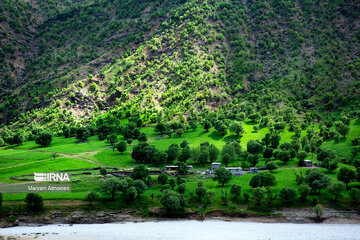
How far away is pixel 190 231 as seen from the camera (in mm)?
91750

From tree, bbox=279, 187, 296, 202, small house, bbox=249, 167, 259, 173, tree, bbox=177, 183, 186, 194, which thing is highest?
small house, bbox=249, 167, 259, 173

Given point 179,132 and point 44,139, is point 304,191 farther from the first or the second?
point 44,139

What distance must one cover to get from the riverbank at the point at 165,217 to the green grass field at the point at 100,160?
4.48 meters

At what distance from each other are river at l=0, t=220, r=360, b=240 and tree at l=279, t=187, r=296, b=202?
927 cm

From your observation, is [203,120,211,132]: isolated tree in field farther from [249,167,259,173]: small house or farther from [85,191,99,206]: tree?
[85,191,99,206]: tree

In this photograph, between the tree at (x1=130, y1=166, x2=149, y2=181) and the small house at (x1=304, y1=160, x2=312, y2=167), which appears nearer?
the tree at (x1=130, y1=166, x2=149, y2=181)

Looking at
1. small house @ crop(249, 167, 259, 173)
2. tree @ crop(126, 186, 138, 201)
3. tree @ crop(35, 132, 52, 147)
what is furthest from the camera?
tree @ crop(35, 132, 52, 147)

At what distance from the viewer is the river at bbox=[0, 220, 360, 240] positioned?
287 feet

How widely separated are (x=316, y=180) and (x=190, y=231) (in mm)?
46899

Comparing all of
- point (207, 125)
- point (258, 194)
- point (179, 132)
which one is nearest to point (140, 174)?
point (258, 194)

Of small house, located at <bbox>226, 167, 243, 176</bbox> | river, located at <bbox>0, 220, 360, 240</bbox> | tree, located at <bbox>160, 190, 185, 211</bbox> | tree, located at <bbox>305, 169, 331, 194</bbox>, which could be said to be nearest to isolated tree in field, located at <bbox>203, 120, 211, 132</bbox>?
small house, located at <bbox>226, 167, 243, 176</bbox>

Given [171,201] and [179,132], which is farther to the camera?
[179,132]

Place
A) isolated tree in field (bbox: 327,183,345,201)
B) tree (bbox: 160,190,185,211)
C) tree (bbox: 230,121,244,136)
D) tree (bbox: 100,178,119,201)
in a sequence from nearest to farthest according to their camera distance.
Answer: tree (bbox: 160,190,185,211), isolated tree in field (bbox: 327,183,345,201), tree (bbox: 100,178,119,201), tree (bbox: 230,121,244,136)

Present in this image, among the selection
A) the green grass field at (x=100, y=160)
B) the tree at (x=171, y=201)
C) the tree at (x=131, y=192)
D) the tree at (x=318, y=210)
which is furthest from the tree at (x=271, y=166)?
the tree at (x=131, y=192)
